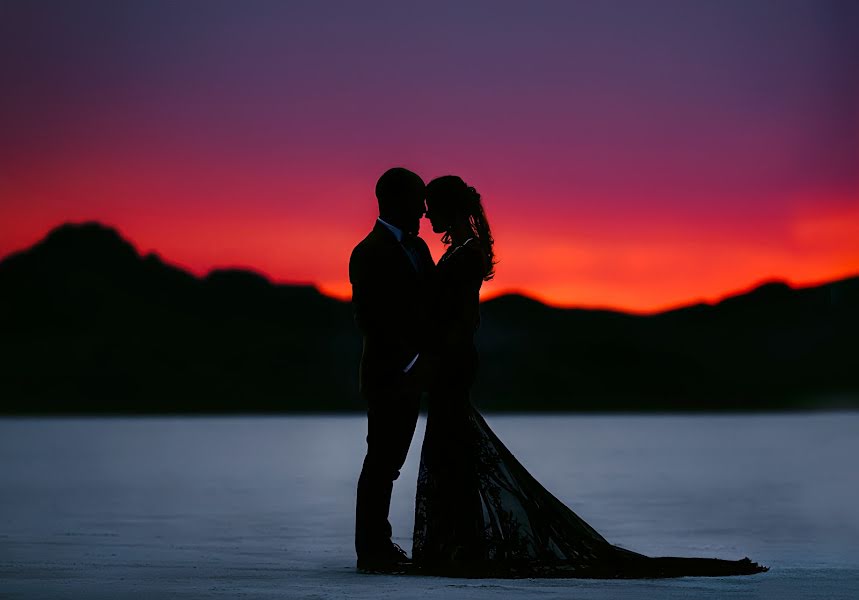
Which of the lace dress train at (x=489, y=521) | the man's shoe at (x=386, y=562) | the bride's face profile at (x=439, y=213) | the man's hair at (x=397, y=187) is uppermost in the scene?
the man's hair at (x=397, y=187)

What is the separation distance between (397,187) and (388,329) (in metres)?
0.77

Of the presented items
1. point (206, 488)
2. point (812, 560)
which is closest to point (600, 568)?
point (812, 560)

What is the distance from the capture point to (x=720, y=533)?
11.7m

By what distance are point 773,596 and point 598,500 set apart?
351 inches

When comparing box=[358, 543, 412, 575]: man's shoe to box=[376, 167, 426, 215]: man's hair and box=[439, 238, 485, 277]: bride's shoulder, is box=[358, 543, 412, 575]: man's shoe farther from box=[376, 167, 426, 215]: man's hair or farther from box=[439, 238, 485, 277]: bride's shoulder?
box=[376, 167, 426, 215]: man's hair

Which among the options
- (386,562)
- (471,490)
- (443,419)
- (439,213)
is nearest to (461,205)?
(439,213)

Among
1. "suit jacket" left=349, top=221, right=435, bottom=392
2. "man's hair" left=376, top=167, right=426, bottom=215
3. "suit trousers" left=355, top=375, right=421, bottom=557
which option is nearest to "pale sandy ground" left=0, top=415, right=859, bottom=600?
"suit trousers" left=355, top=375, right=421, bottom=557

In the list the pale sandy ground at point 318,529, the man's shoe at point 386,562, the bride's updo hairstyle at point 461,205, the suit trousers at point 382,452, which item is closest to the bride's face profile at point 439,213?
the bride's updo hairstyle at point 461,205

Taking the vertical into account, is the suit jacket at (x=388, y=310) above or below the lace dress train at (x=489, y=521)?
above

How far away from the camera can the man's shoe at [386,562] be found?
809 centimetres

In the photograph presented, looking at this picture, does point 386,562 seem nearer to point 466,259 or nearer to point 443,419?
point 443,419

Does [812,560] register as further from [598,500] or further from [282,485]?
[282,485]

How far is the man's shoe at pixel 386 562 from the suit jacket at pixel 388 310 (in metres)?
0.92

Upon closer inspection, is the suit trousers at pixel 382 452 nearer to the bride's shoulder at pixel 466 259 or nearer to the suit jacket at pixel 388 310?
the suit jacket at pixel 388 310
